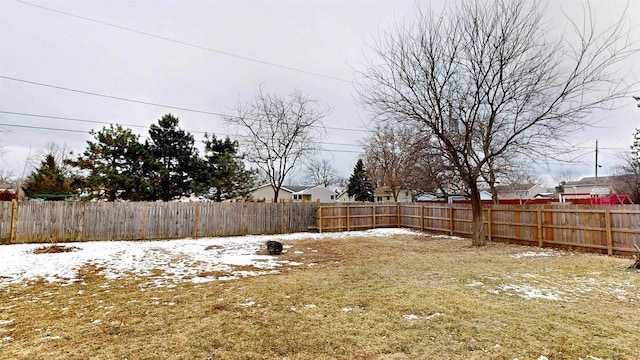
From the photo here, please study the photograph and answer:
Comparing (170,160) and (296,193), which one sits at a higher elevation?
(170,160)

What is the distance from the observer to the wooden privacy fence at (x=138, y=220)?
10.1 meters

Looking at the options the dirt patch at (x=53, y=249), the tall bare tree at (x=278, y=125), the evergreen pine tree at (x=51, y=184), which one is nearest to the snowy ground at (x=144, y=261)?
the dirt patch at (x=53, y=249)

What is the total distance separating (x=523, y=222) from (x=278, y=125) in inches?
513

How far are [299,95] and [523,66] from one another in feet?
37.6

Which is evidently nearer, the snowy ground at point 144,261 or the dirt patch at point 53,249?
the snowy ground at point 144,261

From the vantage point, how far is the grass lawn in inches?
116

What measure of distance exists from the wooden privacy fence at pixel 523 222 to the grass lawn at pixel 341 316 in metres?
2.34

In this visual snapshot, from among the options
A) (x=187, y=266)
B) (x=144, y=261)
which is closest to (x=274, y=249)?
(x=187, y=266)

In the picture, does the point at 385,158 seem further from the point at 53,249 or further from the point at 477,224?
the point at 53,249

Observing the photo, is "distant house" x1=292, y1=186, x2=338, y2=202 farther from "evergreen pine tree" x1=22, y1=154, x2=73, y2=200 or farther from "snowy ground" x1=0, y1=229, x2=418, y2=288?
"snowy ground" x1=0, y1=229, x2=418, y2=288

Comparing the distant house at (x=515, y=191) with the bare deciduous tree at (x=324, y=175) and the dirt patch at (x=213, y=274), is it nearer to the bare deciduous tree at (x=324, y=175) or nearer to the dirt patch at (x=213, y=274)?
the bare deciduous tree at (x=324, y=175)

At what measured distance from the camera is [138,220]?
38.1 feet

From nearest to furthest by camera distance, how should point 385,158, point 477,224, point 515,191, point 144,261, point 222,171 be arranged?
1. point 144,261
2. point 477,224
3. point 222,171
4. point 385,158
5. point 515,191

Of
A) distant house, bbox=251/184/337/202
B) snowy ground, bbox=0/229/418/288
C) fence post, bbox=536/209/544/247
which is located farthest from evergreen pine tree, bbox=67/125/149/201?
distant house, bbox=251/184/337/202
